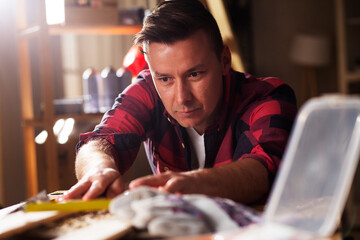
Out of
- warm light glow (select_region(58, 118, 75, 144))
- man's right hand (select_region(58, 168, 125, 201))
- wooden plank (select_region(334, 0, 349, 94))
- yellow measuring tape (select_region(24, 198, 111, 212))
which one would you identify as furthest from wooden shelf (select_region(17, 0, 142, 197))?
yellow measuring tape (select_region(24, 198, 111, 212))

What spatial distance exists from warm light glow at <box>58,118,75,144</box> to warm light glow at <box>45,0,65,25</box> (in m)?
0.63

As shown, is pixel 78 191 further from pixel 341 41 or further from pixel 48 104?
pixel 341 41

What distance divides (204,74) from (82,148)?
0.41 m

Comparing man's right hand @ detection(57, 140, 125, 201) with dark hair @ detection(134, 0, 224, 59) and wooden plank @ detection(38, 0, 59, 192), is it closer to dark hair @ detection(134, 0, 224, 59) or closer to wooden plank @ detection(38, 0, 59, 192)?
dark hair @ detection(134, 0, 224, 59)

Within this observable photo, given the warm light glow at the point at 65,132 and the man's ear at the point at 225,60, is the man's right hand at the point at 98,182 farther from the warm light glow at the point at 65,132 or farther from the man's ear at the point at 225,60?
the warm light glow at the point at 65,132

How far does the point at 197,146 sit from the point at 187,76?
314mm

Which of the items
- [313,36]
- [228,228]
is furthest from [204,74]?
[313,36]

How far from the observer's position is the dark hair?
1378 mm

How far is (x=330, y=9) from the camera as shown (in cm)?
472

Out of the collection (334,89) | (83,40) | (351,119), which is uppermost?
(83,40)

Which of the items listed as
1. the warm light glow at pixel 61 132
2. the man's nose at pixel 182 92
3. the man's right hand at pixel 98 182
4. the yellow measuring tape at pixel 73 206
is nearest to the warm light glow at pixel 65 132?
the warm light glow at pixel 61 132

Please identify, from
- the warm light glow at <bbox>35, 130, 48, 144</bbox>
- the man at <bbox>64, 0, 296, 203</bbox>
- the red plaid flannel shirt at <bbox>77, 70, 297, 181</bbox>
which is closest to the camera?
the man at <bbox>64, 0, 296, 203</bbox>

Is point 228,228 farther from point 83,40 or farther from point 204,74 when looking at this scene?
point 83,40

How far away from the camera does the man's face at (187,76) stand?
1.36 meters
